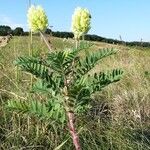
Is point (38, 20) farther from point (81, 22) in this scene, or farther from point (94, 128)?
point (94, 128)

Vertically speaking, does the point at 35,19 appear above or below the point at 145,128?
above

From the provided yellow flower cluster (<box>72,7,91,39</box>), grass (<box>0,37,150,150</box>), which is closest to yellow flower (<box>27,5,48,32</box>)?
yellow flower cluster (<box>72,7,91,39</box>)

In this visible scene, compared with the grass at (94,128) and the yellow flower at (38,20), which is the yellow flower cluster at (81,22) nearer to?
the yellow flower at (38,20)

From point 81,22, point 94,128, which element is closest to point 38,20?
point 81,22

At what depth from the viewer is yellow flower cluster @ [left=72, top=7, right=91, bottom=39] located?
2.22 m

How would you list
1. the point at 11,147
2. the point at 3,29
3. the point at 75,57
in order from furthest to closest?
the point at 3,29 < the point at 11,147 < the point at 75,57

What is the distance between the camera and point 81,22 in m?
2.22

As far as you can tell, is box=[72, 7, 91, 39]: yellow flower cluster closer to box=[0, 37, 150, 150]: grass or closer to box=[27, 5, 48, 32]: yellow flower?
box=[27, 5, 48, 32]: yellow flower

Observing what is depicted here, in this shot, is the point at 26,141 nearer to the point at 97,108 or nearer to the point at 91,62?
the point at 97,108

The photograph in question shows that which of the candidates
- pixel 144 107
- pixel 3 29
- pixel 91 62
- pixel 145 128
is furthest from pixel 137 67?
pixel 3 29

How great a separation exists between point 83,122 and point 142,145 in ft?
Answer: 2.06

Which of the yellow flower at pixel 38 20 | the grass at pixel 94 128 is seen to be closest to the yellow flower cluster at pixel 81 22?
the yellow flower at pixel 38 20

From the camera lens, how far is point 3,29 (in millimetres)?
12773

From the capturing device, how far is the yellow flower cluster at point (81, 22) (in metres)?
2.22
